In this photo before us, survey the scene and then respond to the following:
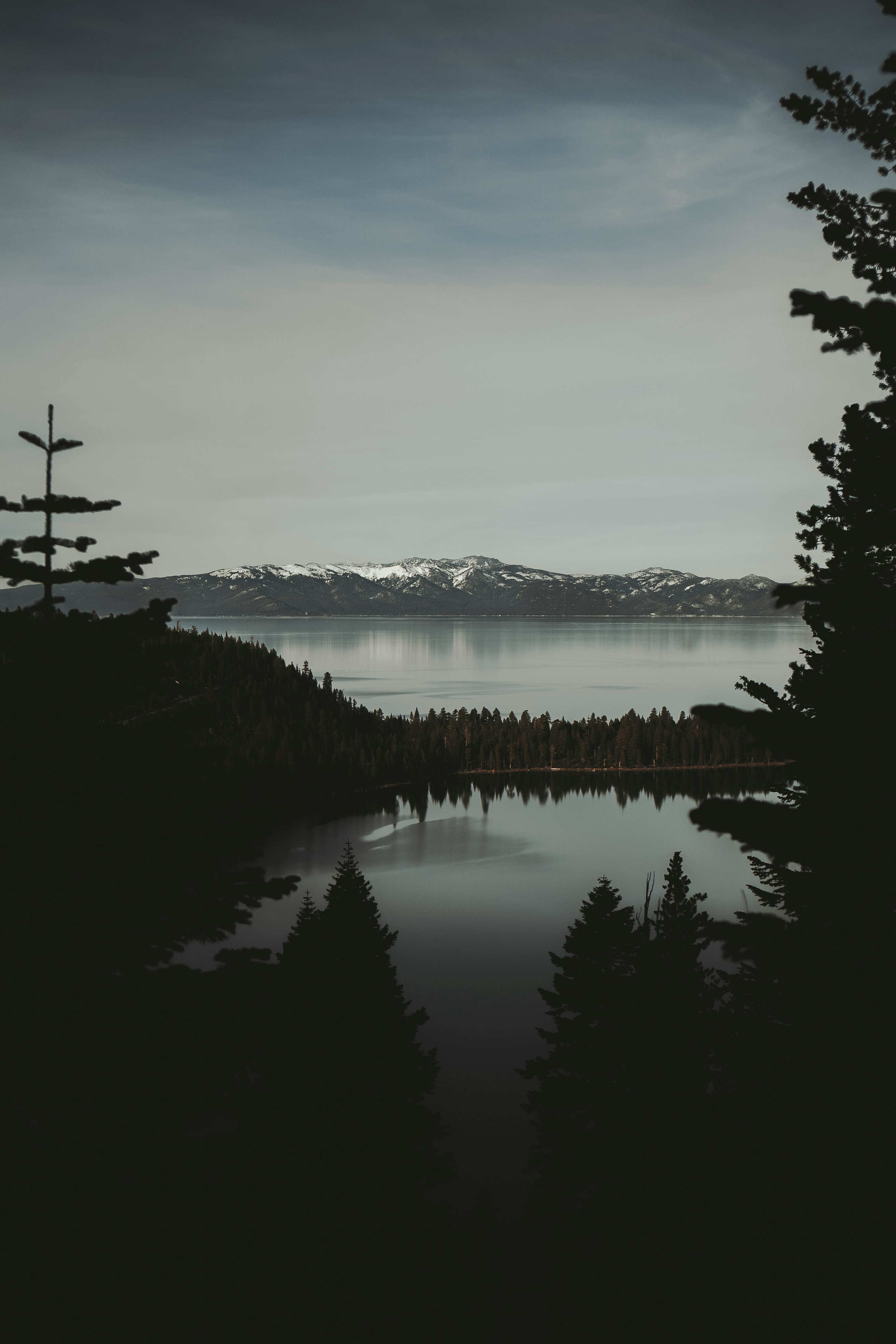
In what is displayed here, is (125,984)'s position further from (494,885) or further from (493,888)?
(494,885)

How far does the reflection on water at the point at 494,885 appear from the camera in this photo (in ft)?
191

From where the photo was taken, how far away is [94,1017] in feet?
31.8

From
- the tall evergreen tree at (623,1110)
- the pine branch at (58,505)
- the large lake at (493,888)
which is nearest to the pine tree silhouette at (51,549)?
the pine branch at (58,505)

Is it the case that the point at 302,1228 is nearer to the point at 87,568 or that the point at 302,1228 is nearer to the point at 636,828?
the point at 87,568

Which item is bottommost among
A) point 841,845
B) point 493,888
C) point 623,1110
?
point 493,888

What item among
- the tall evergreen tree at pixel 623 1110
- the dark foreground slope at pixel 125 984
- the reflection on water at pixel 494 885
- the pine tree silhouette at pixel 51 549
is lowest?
the reflection on water at pixel 494 885

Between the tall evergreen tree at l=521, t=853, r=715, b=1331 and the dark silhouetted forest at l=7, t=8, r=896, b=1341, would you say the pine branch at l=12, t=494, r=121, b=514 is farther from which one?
the tall evergreen tree at l=521, t=853, r=715, b=1331

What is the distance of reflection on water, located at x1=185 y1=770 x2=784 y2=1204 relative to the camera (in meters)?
58.2

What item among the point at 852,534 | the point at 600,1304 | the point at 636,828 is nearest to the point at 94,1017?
the point at 852,534

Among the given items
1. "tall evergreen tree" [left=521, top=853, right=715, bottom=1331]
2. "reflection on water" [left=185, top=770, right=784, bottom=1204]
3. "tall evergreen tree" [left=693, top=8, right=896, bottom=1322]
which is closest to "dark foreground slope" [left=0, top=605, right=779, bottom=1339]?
"tall evergreen tree" [left=693, top=8, right=896, bottom=1322]

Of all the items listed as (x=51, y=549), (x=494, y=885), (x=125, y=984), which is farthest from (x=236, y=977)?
(x=494, y=885)

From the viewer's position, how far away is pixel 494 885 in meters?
118

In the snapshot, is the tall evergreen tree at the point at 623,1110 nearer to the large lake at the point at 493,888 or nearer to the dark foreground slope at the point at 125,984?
the large lake at the point at 493,888

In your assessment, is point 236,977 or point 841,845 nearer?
point 841,845
